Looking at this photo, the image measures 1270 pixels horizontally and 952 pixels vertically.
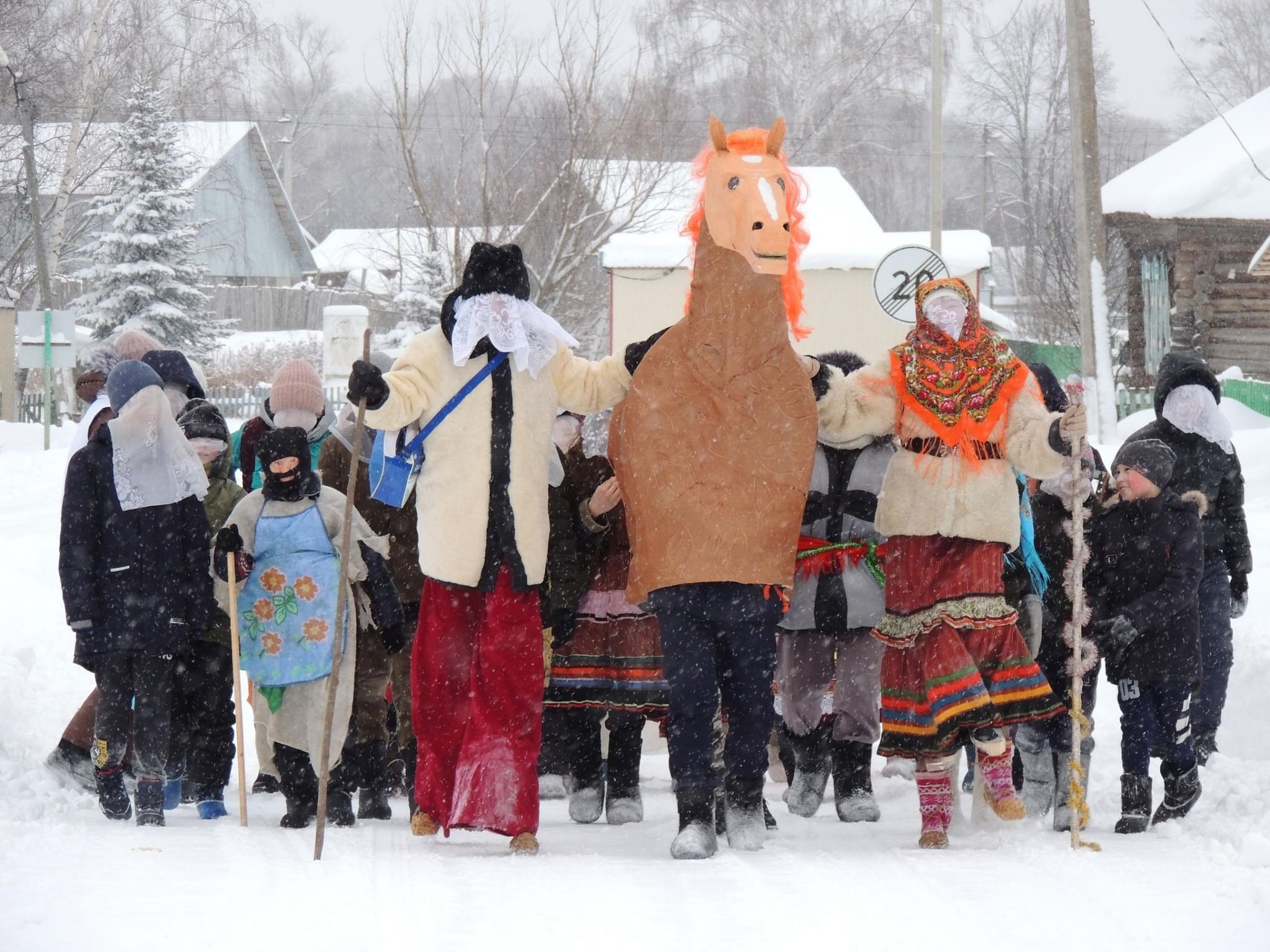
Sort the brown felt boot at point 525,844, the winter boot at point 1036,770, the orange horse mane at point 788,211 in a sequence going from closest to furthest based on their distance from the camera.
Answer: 1. the brown felt boot at point 525,844
2. the orange horse mane at point 788,211
3. the winter boot at point 1036,770

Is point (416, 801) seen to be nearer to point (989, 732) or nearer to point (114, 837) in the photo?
point (114, 837)

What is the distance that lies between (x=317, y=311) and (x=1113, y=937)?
4243cm

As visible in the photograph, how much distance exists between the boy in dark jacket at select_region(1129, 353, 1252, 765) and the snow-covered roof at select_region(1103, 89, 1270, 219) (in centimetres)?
1681

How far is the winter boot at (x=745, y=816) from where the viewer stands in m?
4.93

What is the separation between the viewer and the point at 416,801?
17.0ft

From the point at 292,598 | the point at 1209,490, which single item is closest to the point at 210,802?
the point at 292,598

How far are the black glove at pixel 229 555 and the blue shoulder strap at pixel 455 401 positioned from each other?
814 mm

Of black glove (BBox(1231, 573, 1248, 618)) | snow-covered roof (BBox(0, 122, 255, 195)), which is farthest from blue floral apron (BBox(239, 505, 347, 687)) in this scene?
snow-covered roof (BBox(0, 122, 255, 195))

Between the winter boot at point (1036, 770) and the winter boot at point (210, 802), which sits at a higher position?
the winter boot at point (1036, 770)

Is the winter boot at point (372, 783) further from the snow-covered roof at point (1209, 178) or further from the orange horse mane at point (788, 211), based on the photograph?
the snow-covered roof at point (1209, 178)

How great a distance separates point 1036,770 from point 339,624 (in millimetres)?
2620

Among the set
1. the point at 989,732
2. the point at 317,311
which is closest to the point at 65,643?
the point at 989,732

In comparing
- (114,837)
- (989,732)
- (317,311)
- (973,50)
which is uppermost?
(973,50)

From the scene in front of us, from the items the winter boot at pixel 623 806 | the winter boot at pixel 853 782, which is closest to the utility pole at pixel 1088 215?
the winter boot at pixel 853 782
